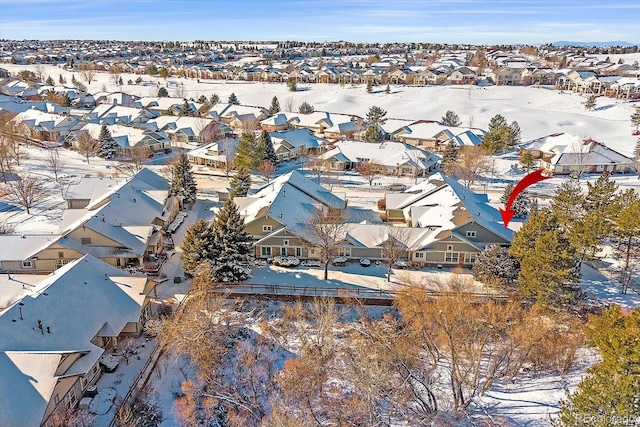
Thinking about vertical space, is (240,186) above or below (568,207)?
below

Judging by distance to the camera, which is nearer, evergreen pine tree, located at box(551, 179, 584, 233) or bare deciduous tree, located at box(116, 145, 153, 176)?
evergreen pine tree, located at box(551, 179, 584, 233)

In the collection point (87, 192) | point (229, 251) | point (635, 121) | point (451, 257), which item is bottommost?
point (451, 257)

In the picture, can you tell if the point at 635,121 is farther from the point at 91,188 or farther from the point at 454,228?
the point at 91,188

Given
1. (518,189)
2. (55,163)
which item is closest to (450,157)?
(518,189)

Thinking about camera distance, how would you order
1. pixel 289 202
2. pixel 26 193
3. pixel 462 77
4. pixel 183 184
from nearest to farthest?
pixel 289 202 → pixel 26 193 → pixel 183 184 → pixel 462 77

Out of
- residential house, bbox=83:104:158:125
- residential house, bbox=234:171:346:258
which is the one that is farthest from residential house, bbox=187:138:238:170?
residential house, bbox=83:104:158:125

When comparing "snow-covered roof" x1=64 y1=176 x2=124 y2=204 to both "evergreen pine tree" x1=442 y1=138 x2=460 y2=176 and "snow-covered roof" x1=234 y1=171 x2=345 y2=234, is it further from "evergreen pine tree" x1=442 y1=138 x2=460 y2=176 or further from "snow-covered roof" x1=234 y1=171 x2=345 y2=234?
"evergreen pine tree" x1=442 y1=138 x2=460 y2=176

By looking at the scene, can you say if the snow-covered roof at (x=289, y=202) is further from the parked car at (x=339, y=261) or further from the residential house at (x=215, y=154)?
the residential house at (x=215, y=154)
